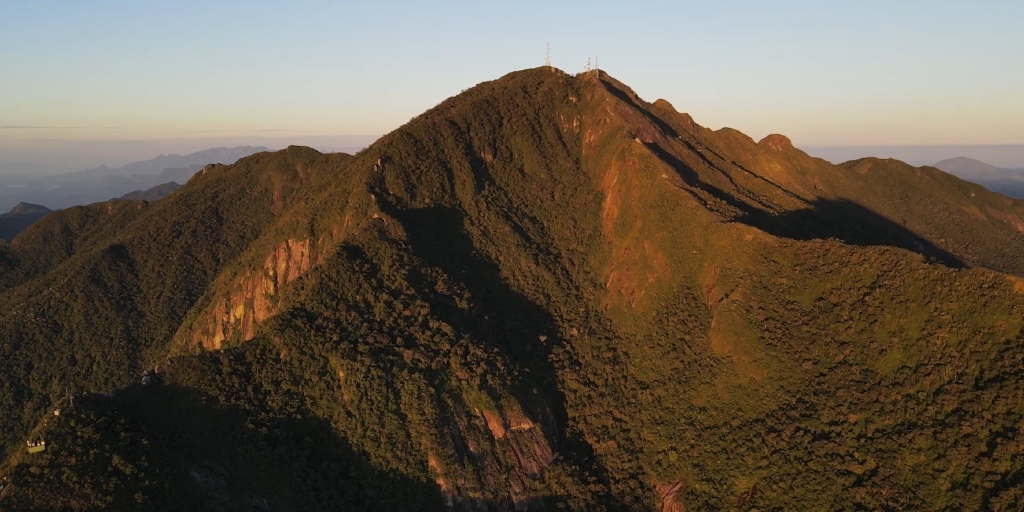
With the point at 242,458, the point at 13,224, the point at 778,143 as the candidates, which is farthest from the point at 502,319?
the point at 13,224

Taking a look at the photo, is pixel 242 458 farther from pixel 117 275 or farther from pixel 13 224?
pixel 13 224

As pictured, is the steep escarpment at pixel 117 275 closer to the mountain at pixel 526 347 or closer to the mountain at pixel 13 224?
the mountain at pixel 526 347

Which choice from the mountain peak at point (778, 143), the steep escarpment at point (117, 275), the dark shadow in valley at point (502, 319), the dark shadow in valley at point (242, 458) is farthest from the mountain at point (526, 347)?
the mountain peak at point (778, 143)

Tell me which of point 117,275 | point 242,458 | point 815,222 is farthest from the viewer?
point 117,275

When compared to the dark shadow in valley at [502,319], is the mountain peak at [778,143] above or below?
above

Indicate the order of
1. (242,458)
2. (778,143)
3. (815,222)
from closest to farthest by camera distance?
1. (242,458)
2. (815,222)
3. (778,143)

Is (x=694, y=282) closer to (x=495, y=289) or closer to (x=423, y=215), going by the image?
(x=495, y=289)

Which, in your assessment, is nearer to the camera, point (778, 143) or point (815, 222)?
point (815, 222)

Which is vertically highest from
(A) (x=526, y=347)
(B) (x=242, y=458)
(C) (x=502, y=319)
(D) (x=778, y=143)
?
(D) (x=778, y=143)

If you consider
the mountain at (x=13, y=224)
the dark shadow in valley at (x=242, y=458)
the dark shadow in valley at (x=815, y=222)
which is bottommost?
the dark shadow in valley at (x=242, y=458)
